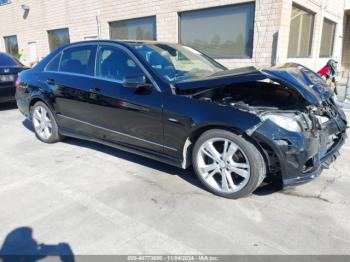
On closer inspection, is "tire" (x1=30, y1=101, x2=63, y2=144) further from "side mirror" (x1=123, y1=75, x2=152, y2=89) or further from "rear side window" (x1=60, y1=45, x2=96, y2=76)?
"side mirror" (x1=123, y1=75, x2=152, y2=89)

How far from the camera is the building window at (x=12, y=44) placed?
1689 cm

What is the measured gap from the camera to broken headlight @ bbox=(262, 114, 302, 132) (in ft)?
8.71

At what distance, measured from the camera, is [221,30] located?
326 inches

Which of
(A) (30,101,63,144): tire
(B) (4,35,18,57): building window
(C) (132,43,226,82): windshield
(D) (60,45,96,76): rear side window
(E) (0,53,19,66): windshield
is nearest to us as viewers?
(C) (132,43,226,82): windshield

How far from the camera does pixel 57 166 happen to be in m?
3.94

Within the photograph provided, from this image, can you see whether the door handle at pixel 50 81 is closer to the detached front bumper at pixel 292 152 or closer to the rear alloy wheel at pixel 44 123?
the rear alloy wheel at pixel 44 123

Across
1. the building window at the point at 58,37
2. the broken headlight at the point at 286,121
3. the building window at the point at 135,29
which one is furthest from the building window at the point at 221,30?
the building window at the point at 58,37

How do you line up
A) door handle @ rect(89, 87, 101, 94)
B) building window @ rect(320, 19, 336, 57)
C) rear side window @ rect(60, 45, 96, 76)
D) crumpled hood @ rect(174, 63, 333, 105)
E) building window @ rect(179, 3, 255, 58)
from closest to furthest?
crumpled hood @ rect(174, 63, 333, 105)
door handle @ rect(89, 87, 101, 94)
rear side window @ rect(60, 45, 96, 76)
building window @ rect(179, 3, 255, 58)
building window @ rect(320, 19, 336, 57)

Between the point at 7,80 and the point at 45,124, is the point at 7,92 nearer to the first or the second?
the point at 7,80

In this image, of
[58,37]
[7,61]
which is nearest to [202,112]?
[7,61]

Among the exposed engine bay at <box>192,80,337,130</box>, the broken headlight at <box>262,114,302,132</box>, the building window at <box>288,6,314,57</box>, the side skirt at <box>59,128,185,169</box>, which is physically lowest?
the side skirt at <box>59,128,185,169</box>

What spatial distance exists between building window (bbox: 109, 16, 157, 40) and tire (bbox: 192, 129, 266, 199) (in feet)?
25.2

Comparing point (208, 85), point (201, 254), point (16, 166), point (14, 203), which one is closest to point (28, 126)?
point (16, 166)

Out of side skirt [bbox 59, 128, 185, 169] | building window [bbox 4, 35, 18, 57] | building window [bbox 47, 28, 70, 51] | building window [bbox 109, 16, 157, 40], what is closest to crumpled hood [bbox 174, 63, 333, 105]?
side skirt [bbox 59, 128, 185, 169]
